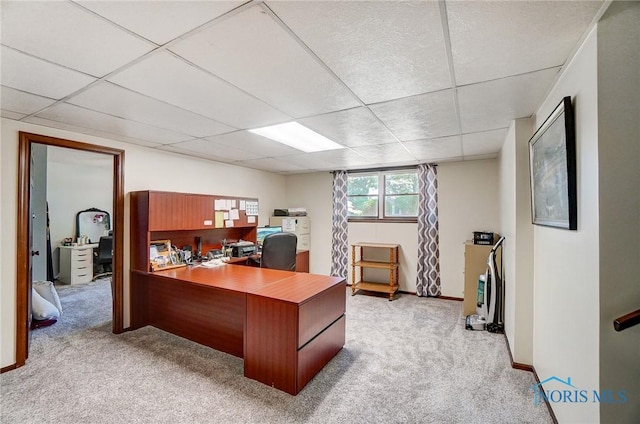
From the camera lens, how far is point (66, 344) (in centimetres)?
299

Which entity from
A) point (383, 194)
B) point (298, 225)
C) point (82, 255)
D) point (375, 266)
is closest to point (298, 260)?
point (298, 225)

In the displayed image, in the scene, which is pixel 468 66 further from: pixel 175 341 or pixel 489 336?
pixel 175 341

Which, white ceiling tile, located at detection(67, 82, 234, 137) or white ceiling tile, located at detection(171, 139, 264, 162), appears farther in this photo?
white ceiling tile, located at detection(171, 139, 264, 162)

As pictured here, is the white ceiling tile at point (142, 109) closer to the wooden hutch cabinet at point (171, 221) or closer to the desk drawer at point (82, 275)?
the wooden hutch cabinet at point (171, 221)

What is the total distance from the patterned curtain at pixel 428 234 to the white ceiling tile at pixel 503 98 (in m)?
2.13

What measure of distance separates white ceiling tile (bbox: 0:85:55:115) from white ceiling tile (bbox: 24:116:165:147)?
240 millimetres

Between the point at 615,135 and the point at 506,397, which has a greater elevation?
the point at 615,135

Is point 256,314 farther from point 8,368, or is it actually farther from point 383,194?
point 383,194

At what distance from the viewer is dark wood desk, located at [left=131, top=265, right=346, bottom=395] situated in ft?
7.30

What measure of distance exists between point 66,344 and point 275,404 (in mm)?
2533

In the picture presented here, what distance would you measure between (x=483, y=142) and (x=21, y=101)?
14.2 ft

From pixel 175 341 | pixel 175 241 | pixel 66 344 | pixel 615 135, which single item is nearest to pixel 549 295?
pixel 615 135

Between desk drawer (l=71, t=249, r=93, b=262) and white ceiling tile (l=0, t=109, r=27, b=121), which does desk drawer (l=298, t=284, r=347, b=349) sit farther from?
desk drawer (l=71, t=249, r=93, b=262)

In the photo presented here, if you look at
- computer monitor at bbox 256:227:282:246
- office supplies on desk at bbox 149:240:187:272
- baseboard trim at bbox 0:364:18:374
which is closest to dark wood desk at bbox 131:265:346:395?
office supplies on desk at bbox 149:240:187:272
